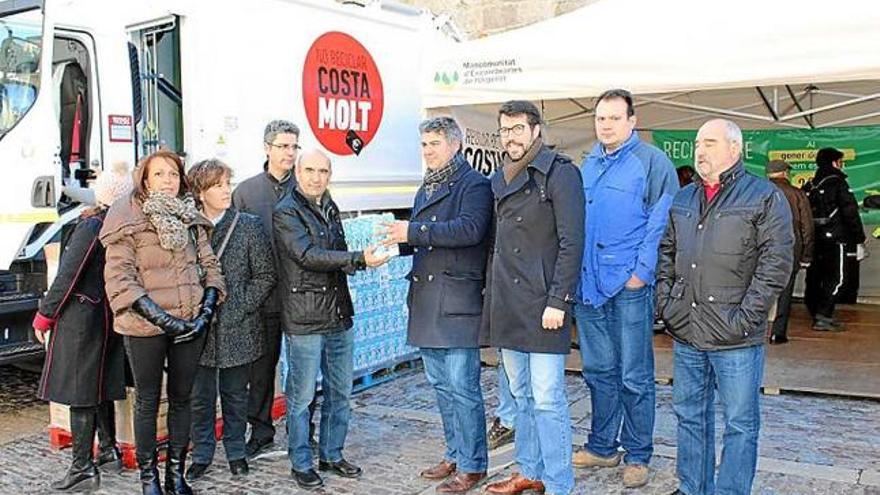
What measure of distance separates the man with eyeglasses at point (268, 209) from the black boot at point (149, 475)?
0.78 metres

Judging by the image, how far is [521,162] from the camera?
388 centimetres

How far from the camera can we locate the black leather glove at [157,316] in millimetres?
3809

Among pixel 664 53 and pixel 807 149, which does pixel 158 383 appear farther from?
pixel 807 149

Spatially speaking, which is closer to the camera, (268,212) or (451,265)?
(451,265)

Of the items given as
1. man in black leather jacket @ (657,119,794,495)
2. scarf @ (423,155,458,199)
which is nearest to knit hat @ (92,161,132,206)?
scarf @ (423,155,458,199)

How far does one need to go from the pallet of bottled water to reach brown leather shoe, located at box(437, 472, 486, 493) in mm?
2002

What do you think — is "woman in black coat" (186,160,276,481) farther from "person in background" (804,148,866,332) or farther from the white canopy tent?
"person in background" (804,148,866,332)

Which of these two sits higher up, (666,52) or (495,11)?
(495,11)

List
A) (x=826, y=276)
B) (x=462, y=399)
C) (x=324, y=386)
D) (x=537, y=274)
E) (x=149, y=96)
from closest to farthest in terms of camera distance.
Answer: (x=537, y=274) → (x=462, y=399) → (x=324, y=386) → (x=149, y=96) → (x=826, y=276)

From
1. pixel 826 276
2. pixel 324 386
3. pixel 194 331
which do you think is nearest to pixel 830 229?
pixel 826 276

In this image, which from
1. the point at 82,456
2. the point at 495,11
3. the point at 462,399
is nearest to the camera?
the point at 462,399

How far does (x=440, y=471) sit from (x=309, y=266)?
1278mm

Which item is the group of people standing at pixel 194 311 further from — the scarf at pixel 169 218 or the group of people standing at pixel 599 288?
the group of people standing at pixel 599 288

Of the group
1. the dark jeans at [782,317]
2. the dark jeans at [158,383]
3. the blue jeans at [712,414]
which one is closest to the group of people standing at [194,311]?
the dark jeans at [158,383]
